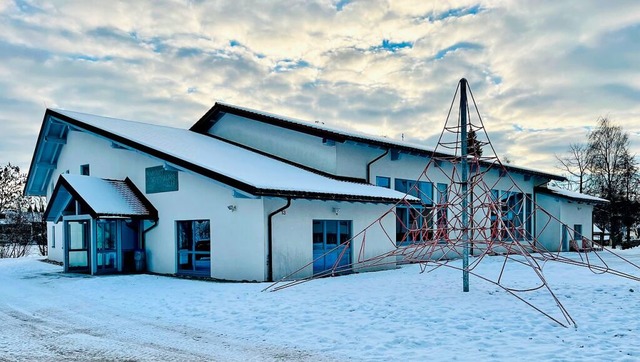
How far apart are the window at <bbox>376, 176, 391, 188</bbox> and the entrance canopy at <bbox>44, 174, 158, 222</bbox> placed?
329 inches

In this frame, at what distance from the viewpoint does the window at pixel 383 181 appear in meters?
20.0

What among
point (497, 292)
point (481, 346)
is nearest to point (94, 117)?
point (497, 292)

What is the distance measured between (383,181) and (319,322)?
11.9m

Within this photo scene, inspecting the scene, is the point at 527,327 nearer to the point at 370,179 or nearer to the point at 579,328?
the point at 579,328

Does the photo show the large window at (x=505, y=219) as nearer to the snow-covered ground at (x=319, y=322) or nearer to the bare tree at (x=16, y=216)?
the snow-covered ground at (x=319, y=322)

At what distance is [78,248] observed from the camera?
19375 millimetres

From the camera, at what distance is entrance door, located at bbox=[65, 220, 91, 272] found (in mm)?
17703

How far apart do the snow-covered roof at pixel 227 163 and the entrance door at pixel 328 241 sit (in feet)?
3.99

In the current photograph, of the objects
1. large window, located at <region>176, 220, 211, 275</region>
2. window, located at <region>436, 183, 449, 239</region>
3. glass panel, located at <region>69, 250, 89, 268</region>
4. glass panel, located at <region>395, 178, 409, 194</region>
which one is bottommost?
glass panel, located at <region>69, 250, 89, 268</region>

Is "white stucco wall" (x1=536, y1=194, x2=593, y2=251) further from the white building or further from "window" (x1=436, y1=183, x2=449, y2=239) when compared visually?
the white building

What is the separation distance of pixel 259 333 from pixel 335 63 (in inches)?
444

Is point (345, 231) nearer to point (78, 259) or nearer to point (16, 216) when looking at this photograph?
point (78, 259)

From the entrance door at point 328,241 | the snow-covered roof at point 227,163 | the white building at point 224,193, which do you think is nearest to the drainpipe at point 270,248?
the white building at point 224,193

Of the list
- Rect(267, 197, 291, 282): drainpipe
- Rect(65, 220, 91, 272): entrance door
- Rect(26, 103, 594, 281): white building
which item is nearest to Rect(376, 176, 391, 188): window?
Rect(26, 103, 594, 281): white building
